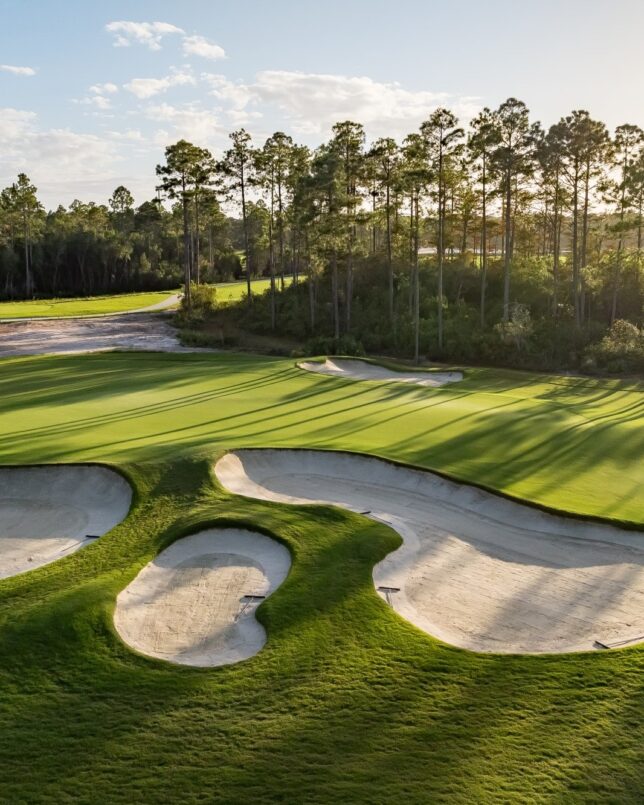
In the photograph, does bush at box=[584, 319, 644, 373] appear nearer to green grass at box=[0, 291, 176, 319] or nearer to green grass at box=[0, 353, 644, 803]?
green grass at box=[0, 353, 644, 803]

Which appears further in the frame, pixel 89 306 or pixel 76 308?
pixel 89 306

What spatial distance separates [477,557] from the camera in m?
12.7

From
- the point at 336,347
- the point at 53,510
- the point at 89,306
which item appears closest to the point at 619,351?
the point at 336,347

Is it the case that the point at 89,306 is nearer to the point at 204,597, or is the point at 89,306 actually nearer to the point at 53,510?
the point at 53,510

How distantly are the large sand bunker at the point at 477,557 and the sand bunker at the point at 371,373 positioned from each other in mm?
17401

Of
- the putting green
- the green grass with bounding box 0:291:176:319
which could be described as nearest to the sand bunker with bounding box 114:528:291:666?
the putting green

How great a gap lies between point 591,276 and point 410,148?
717 inches

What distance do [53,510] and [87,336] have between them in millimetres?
40685

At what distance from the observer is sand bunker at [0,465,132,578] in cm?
1305

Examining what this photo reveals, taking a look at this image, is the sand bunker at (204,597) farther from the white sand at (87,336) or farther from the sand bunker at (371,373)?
the white sand at (87,336)

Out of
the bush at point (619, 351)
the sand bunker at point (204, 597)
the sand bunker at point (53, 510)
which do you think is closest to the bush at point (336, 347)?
the bush at point (619, 351)

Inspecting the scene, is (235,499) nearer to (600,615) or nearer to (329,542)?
(329,542)

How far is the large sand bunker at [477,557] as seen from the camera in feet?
33.3

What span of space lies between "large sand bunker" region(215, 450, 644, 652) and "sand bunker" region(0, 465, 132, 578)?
8.90 feet
